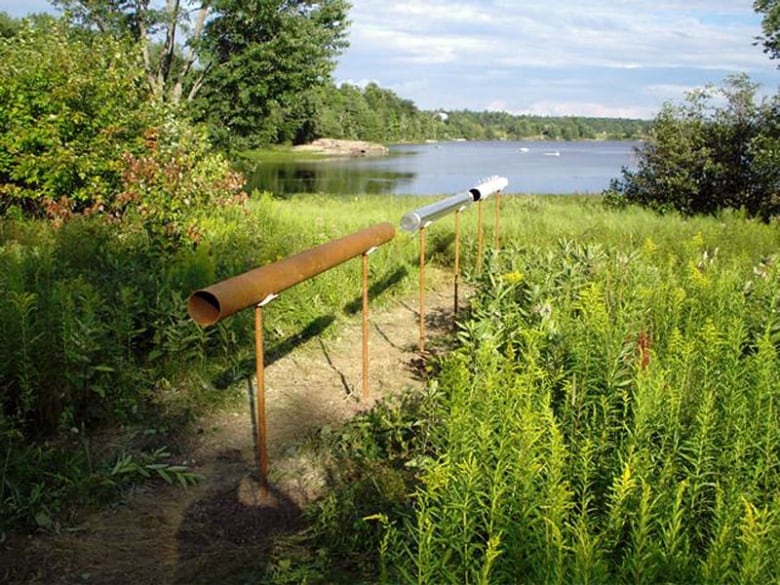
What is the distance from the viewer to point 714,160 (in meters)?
15.1

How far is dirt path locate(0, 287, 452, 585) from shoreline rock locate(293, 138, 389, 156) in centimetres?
8192

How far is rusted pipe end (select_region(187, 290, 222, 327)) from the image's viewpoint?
112 inches

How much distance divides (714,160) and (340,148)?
8004cm

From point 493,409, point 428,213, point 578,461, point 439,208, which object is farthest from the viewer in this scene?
point 439,208

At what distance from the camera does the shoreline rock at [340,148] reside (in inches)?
3465

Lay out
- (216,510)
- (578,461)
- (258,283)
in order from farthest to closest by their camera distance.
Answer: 1. (216,510)
2. (258,283)
3. (578,461)

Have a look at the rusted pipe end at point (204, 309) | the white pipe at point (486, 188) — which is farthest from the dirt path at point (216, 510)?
the white pipe at point (486, 188)

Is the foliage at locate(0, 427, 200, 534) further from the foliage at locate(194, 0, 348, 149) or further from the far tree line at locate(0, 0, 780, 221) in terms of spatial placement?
the foliage at locate(194, 0, 348, 149)

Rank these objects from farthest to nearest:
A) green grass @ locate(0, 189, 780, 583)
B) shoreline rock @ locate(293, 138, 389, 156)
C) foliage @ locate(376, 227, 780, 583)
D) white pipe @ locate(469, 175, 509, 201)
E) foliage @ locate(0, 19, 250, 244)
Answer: shoreline rock @ locate(293, 138, 389, 156)
foliage @ locate(0, 19, 250, 244)
white pipe @ locate(469, 175, 509, 201)
green grass @ locate(0, 189, 780, 583)
foliage @ locate(376, 227, 780, 583)

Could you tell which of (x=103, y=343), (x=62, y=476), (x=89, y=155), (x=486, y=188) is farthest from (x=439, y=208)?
(x=89, y=155)

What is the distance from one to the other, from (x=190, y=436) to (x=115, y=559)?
1288 millimetres

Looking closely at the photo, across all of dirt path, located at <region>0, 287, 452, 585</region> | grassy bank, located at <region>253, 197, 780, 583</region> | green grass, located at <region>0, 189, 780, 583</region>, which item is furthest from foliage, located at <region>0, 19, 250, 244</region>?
grassy bank, located at <region>253, 197, 780, 583</region>

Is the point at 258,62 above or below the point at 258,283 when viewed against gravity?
above

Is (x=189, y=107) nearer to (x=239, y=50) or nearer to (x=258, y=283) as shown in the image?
(x=239, y=50)
